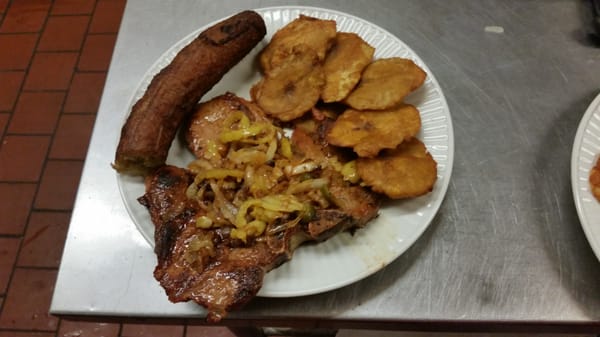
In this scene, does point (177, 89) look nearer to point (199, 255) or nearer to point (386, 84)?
point (199, 255)

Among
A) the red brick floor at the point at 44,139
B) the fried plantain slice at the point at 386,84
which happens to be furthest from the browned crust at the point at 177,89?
the red brick floor at the point at 44,139

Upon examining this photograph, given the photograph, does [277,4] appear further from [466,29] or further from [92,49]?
[92,49]

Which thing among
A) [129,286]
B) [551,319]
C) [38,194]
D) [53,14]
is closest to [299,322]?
[129,286]

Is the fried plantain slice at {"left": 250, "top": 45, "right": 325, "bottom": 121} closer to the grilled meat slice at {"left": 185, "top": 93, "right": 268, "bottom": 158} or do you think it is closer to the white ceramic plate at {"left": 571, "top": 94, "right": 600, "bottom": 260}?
the grilled meat slice at {"left": 185, "top": 93, "right": 268, "bottom": 158}

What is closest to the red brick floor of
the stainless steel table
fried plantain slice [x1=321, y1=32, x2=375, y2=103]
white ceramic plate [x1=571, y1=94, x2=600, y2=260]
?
the stainless steel table

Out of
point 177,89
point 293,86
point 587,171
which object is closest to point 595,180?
point 587,171

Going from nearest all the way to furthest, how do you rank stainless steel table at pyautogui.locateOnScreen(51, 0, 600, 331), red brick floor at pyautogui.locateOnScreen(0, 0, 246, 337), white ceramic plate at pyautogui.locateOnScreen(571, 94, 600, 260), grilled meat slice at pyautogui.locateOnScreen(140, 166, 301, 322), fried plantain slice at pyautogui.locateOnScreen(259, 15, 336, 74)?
grilled meat slice at pyautogui.locateOnScreen(140, 166, 301, 322), white ceramic plate at pyautogui.locateOnScreen(571, 94, 600, 260), stainless steel table at pyautogui.locateOnScreen(51, 0, 600, 331), fried plantain slice at pyautogui.locateOnScreen(259, 15, 336, 74), red brick floor at pyautogui.locateOnScreen(0, 0, 246, 337)
